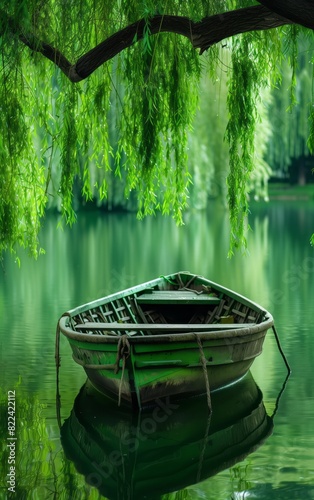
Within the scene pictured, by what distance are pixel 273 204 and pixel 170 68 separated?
29362mm

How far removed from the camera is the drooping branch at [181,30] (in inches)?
223

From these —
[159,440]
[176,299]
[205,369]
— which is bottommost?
[159,440]

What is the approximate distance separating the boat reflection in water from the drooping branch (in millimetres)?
2371

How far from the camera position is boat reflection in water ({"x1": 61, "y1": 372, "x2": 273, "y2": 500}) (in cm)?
590

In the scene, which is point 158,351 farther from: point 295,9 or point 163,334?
point 295,9

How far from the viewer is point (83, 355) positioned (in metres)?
7.65

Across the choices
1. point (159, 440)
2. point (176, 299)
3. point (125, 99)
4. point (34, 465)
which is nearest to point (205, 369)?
point (159, 440)

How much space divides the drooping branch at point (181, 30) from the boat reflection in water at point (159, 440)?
7.78ft

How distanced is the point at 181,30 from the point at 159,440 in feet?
8.60

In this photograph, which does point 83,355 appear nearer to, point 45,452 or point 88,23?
point 45,452

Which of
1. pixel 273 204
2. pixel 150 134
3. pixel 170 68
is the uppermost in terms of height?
pixel 170 68

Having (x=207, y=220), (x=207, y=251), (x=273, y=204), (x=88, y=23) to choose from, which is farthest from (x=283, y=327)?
(x=273, y=204)

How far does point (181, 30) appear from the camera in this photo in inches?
239

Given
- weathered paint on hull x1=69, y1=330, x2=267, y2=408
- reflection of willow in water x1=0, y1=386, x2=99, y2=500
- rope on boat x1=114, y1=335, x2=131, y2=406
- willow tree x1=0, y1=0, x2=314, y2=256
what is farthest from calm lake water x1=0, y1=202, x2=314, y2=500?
willow tree x1=0, y1=0, x2=314, y2=256
